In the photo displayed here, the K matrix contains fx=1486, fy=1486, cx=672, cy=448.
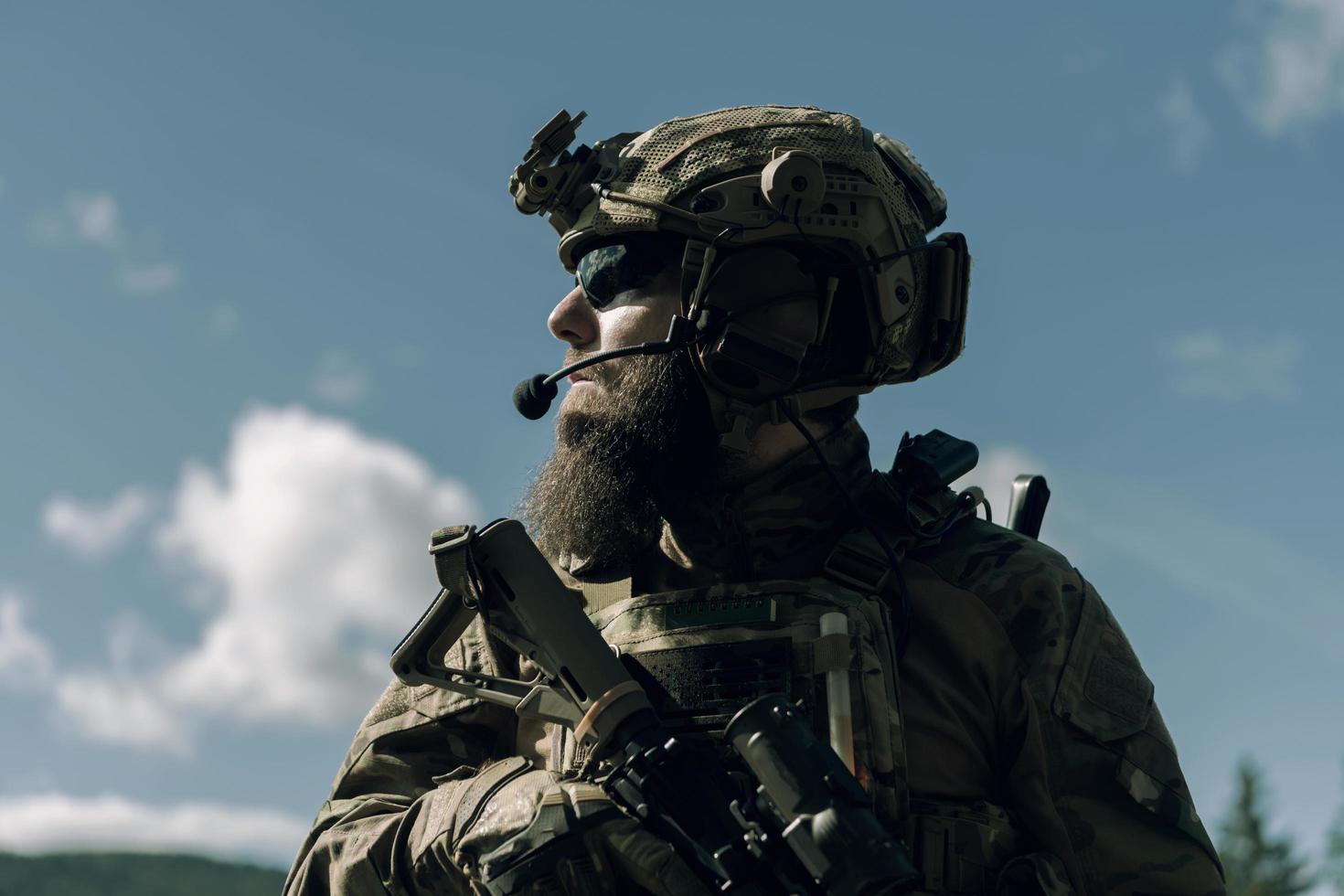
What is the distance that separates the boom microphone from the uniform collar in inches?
18.3

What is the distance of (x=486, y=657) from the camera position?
4391 mm

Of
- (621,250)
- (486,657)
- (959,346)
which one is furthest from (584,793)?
(959,346)

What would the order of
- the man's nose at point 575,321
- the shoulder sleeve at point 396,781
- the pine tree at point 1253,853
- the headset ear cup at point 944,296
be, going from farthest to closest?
1. the pine tree at point 1253,853
2. the headset ear cup at point 944,296
3. the man's nose at point 575,321
4. the shoulder sleeve at point 396,781

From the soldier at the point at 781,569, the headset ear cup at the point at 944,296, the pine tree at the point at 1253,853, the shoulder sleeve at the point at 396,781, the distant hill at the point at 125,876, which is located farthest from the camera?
the pine tree at the point at 1253,853

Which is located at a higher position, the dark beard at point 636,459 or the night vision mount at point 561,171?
the night vision mount at point 561,171

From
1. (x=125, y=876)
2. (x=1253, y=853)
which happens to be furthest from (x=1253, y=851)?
(x=125, y=876)

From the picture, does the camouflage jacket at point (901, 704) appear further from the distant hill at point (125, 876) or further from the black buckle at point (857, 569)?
the distant hill at point (125, 876)

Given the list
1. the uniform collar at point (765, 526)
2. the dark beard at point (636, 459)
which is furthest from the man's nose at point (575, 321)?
the uniform collar at point (765, 526)

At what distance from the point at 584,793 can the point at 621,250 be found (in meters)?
1.62

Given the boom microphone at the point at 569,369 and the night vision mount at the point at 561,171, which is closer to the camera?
the boom microphone at the point at 569,369

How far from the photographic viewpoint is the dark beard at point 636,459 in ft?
14.2

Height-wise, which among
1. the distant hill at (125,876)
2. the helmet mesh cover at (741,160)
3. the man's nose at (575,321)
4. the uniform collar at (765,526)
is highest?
the distant hill at (125,876)

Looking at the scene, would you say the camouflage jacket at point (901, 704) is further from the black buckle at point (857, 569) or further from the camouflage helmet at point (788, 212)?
the camouflage helmet at point (788, 212)

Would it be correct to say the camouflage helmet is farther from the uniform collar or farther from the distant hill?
the distant hill
